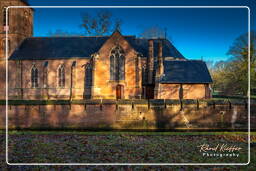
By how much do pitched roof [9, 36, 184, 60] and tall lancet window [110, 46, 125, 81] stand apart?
249 cm

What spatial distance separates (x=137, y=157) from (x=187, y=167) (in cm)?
147

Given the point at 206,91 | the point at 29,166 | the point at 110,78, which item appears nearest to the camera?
the point at 29,166

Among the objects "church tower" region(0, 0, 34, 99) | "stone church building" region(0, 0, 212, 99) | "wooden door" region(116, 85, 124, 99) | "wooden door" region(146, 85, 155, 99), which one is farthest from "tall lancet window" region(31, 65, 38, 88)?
"wooden door" region(146, 85, 155, 99)

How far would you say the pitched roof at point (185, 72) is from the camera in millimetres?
20656

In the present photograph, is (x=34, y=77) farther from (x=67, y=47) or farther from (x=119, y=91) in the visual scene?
(x=119, y=91)

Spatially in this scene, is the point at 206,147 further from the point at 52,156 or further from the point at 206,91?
the point at 206,91

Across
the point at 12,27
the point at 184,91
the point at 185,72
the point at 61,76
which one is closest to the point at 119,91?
the point at 184,91

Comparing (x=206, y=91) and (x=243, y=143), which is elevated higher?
(x=206, y=91)

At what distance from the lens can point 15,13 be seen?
27.5 meters

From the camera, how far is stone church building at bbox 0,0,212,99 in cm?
2120

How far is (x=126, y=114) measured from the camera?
42.6 ft

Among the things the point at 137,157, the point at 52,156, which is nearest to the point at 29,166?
the point at 52,156

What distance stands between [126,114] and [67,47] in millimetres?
17781

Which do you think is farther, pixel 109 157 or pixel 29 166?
pixel 109 157
